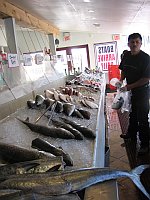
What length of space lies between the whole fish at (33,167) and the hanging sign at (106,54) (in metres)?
12.8

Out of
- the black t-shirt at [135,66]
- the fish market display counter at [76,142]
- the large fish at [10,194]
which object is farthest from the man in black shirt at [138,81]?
the large fish at [10,194]

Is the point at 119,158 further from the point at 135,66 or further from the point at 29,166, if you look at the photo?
the point at 29,166

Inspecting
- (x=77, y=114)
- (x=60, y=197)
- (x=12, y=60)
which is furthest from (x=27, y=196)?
(x=12, y=60)

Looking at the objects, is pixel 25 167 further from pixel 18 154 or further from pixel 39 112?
pixel 39 112

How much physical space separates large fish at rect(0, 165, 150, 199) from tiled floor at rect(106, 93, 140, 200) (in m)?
0.89

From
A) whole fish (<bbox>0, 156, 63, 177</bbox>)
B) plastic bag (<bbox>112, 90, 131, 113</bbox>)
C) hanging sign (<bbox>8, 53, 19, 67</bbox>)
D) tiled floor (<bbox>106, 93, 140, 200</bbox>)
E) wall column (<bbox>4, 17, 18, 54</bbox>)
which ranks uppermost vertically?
wall column (<bbox>4, 17, 18, 54</bbox>)

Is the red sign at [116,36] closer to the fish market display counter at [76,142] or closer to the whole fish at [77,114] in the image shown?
the fish market display counter at [76,142]

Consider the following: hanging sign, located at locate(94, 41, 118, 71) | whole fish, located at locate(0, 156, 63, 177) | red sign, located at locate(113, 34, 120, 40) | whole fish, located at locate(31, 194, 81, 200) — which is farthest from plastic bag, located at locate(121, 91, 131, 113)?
red sign, located at locate(113, 34, 120, 40)

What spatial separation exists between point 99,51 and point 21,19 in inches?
356

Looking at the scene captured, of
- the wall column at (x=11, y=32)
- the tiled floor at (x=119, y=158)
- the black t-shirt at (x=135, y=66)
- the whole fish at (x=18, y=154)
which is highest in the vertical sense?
the wall column at (x=11, y=32)

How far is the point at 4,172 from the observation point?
1.22 meters

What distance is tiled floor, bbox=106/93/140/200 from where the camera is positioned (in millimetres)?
2932

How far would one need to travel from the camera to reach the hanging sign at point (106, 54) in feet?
45.9

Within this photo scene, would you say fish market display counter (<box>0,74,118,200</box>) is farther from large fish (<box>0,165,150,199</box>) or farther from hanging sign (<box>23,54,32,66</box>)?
hanging sign (<box>23,54,32,66</box>)
